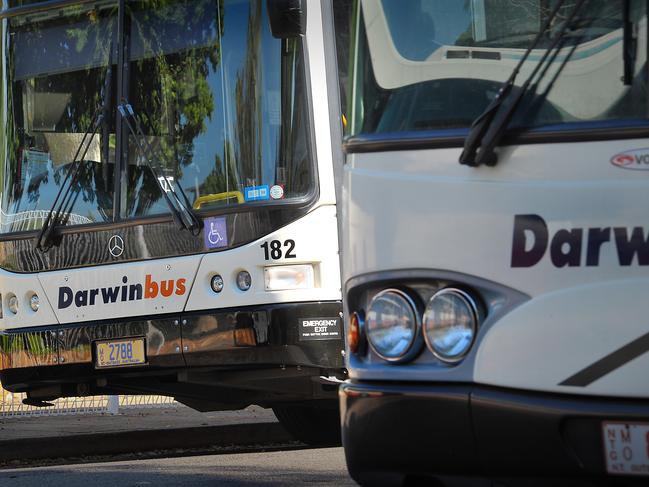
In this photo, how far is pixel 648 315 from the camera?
3.90 meters

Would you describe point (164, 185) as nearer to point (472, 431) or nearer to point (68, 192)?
point (68, 192)

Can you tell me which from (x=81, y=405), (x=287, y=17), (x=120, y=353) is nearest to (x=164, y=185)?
(x=120, y=353)

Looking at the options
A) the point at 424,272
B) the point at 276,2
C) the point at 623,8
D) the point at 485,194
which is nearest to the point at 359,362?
the point at 424,272

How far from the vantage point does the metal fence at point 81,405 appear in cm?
1362

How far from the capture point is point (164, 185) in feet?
28.4

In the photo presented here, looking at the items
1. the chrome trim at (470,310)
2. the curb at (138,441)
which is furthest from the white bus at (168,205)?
the chrome trim at (470,310)

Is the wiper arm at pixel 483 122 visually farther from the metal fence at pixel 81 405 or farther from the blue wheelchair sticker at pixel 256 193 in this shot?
the metal fence at pixel 81 405

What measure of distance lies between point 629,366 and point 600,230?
0.41m

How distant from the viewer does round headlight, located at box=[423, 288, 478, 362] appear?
13.8ft

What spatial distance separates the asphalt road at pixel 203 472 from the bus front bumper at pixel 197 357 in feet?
1.41

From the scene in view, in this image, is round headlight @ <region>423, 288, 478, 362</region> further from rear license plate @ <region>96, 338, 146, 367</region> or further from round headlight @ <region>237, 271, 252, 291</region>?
rear license plate @ <region>96, 338, 146, 367</region>

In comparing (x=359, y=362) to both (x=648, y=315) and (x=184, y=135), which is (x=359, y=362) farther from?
(x=184, y=135)

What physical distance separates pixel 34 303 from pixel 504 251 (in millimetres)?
5651

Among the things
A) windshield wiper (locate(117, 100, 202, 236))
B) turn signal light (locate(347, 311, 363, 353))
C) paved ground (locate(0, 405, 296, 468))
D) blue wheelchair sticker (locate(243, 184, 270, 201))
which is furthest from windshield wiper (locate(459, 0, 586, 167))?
paved ground (locate(0, 405, 296, 468))
